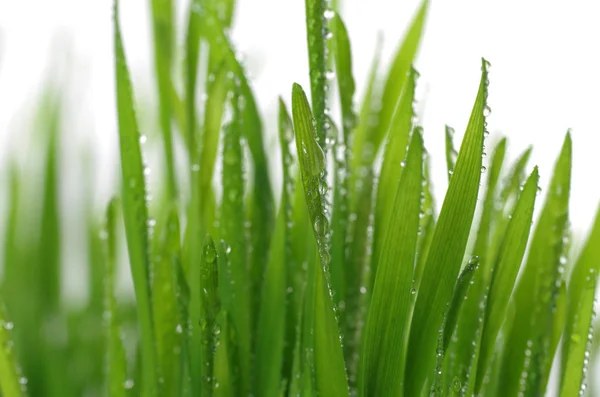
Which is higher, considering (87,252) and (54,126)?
(54,126)

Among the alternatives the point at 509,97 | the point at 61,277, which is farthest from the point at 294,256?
the point at 509,97

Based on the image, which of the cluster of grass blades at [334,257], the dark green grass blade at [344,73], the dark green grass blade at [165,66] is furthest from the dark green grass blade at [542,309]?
the dark green grass blade at [165,66]

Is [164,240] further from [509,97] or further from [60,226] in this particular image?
[509,97]

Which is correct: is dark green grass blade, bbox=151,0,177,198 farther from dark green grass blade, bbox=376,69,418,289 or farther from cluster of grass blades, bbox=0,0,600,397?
dark green grass blade, bbox=376,69,418,289

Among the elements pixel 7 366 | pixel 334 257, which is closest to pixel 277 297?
pixel 334 257

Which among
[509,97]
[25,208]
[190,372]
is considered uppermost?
[509,97]

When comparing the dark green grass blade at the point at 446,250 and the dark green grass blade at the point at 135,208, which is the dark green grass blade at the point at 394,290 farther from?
the dark green grass blade at the point at 135,208

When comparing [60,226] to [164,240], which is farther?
[60,226]
